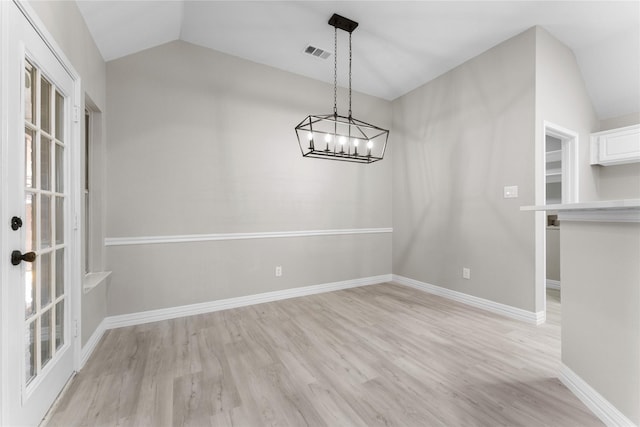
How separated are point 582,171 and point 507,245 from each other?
5.30 ft

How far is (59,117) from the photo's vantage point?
179 centimetres

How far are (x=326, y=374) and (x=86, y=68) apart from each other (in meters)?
2.98

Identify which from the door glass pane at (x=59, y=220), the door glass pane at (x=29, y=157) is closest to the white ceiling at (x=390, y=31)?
the door glass pane at (x=29, y=157)

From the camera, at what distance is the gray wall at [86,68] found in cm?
161

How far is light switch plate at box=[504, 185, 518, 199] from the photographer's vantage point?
2914mm

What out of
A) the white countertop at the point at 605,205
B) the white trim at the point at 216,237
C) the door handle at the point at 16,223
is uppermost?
the white countertop at the point at 605,205

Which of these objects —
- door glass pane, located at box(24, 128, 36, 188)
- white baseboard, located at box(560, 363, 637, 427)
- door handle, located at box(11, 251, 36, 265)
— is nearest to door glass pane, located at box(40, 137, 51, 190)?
door glass pane, located at box(24, 128, 36, 188)

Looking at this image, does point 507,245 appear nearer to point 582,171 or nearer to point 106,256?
point 582,171

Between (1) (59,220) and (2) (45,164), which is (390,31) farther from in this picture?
(1) (59,220)

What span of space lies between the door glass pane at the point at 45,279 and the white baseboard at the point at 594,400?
3.08m

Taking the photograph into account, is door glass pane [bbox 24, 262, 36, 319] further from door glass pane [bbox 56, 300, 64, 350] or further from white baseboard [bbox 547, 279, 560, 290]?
white baseboard [bbox 547, 279, 560, 290]

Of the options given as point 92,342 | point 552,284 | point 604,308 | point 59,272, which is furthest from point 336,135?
point 552,284

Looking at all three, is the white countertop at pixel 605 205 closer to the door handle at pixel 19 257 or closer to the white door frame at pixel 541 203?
the white door frame at pixel 541 203

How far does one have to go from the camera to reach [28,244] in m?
1.40
